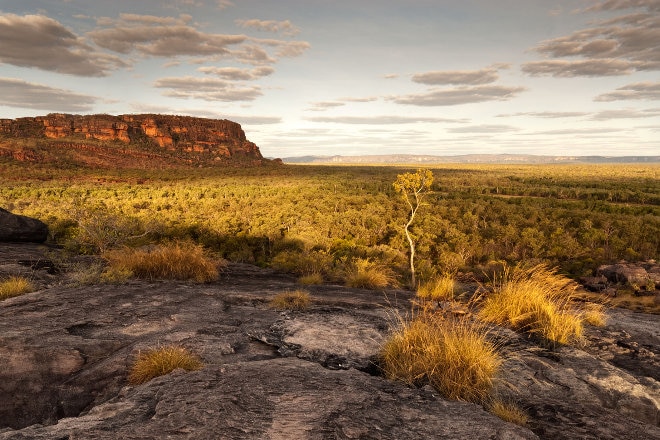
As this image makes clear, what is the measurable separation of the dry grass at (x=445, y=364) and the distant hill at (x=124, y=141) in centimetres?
11350

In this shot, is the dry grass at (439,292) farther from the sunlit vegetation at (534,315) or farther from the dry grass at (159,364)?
the dry grass at (159,364)

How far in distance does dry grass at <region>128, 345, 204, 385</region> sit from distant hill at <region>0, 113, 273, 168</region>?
11207 cm

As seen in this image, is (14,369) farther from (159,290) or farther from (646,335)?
(646,335)

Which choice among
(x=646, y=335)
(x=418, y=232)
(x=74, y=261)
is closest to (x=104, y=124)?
(x=418, y=232)

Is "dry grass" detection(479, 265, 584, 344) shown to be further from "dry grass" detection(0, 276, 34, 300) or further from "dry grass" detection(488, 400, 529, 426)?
"dry grass" detection(0, 276, 34, 300)

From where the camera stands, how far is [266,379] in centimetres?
338

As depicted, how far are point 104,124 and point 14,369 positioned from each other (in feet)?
546

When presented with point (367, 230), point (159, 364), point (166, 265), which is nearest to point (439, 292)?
point (159, 364)

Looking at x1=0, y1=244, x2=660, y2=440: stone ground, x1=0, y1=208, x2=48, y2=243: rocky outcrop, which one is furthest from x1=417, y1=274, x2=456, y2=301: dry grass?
x1=0, y1=208, x2=48, y2=243: rocky outcrop

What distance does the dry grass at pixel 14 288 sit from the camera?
6324mm

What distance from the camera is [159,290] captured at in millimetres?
7027

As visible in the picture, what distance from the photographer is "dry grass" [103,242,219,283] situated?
27.5 feet

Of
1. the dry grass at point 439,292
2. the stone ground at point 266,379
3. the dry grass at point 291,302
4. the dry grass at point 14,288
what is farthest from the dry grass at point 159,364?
the dry grass at point 439,292

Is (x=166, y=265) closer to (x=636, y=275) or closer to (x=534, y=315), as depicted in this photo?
(x=534, y=315)
